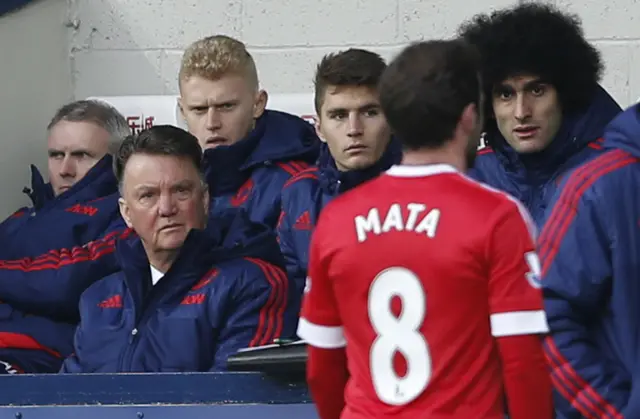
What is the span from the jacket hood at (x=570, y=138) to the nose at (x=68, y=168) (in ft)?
4.21

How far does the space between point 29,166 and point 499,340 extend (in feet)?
8.46

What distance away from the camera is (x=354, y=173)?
3576 millimetres

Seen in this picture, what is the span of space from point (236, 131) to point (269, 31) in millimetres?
901

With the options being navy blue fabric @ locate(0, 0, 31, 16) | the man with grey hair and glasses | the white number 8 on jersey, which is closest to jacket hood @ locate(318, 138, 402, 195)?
the man with grey hair and glasses

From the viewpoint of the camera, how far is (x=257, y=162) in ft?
12.9

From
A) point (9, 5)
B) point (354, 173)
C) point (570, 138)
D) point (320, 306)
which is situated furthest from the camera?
point (9, 5)

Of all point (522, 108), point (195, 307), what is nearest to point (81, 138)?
point (195, 307)

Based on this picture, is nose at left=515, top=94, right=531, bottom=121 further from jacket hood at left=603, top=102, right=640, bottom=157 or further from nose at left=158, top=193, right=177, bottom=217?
nose at left=158, top=193, right=177, bottom=217

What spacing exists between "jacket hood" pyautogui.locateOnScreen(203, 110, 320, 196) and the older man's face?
13.5 inches

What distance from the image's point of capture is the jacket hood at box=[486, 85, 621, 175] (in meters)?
3.34

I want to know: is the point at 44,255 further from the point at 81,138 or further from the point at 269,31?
the point at 269,31

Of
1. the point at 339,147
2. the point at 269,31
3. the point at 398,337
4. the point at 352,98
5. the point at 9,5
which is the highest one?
the point at 9,5

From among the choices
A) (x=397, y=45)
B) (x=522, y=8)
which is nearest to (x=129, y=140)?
(x=522, y=8)

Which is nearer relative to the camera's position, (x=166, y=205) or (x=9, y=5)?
(x=166, y=205)
